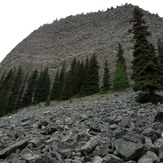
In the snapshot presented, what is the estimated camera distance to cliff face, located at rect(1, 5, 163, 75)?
106m

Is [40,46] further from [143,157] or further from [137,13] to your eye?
[143,157]

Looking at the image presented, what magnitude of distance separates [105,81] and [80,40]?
66999mm

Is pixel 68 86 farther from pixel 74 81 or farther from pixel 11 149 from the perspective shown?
pixel 11 149

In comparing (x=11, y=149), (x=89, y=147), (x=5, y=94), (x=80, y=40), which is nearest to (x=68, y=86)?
(x=5, y=94)

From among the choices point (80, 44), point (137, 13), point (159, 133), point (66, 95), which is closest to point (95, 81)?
point (66, 95)

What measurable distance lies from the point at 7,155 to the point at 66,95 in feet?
176

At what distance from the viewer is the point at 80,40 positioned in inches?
4980

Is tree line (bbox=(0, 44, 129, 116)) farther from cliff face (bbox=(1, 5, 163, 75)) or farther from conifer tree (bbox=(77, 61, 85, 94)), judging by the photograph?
cliff face (bbox=(1, 5, 163, 75))

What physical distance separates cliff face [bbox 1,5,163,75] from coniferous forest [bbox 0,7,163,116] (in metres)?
21.7

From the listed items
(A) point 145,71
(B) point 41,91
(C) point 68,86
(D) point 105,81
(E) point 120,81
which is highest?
(A) point 145,71

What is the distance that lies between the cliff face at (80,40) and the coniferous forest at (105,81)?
21701 mm

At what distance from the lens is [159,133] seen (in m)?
9.92

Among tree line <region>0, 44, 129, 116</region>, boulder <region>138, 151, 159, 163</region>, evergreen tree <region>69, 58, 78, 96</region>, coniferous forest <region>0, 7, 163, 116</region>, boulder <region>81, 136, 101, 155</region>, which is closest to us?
boulder <region>138, 151, 159, 163</region>

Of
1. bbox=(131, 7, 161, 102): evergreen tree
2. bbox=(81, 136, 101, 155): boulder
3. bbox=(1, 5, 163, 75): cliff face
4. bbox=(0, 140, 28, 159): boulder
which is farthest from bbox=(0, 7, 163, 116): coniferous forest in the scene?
bbox=(1, 5, 163, 75): cliff face
